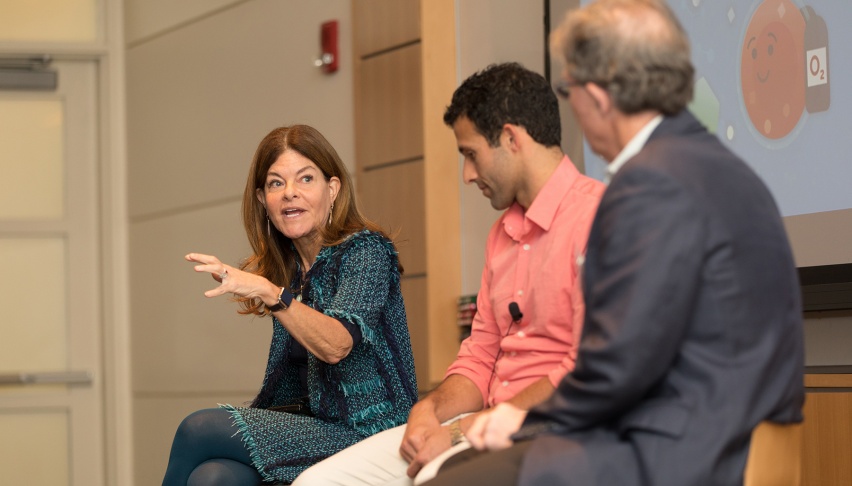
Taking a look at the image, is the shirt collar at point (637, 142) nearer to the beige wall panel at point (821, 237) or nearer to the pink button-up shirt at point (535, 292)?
the pink button-up shirt at point (535, 292)

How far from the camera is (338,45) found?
4.45m

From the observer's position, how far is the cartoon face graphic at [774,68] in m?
2.71

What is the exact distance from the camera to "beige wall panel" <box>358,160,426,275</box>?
3.97 metres

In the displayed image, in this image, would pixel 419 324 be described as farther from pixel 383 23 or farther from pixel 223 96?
pixel 223 96

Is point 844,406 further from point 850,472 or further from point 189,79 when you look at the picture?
point 189,79

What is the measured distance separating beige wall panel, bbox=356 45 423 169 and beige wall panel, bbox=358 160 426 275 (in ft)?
Result: 0.19

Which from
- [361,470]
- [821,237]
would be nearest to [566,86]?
[361,470]

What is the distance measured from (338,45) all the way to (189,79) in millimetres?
1294

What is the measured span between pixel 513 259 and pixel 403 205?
208cm

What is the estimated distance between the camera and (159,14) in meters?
5.61

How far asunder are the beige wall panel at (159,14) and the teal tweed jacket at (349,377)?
3240 millimetres

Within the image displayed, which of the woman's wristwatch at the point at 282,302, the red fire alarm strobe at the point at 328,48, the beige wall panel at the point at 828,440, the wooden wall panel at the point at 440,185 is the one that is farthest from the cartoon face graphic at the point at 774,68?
the red fire alarm strobe at the point at 328,48

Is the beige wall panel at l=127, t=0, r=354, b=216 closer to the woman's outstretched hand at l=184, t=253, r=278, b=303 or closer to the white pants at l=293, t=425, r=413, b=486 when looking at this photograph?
the woman's outstretched hand at l=184, t=253, r=278, b=303

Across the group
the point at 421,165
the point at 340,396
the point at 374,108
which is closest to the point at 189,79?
the point at 374,108
